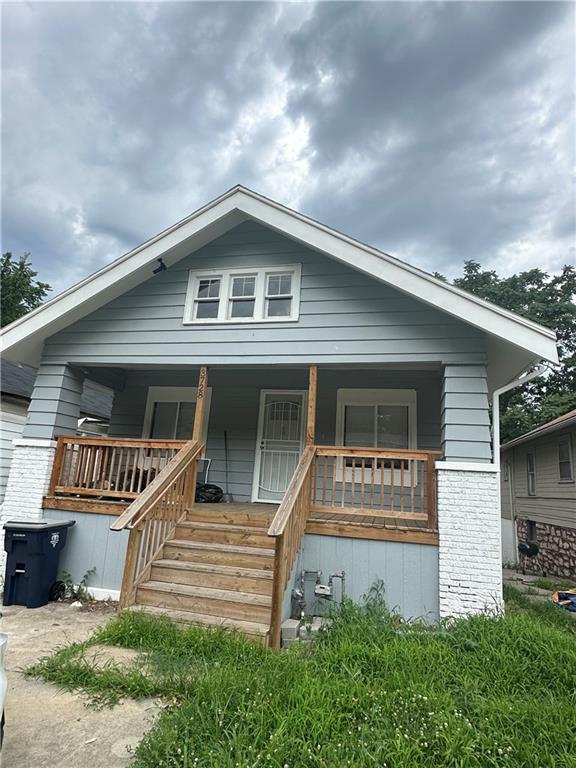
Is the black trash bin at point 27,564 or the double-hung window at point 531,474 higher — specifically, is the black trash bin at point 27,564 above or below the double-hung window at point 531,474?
below

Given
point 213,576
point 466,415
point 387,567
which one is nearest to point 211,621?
point 213,576

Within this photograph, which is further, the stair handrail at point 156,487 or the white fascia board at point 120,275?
the white fascia board at point 120,275

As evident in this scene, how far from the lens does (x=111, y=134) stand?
37.7 ft

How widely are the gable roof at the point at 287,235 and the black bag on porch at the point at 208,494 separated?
3447mm

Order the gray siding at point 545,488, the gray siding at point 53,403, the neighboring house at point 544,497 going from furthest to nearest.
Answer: the gray siding at point 545,488
the neighboring house at point 544,497
the gray siding at point 53,403

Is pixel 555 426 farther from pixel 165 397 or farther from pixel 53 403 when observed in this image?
pixel 53 403

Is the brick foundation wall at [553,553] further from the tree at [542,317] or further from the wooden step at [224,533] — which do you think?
the wooden step at [224,533]

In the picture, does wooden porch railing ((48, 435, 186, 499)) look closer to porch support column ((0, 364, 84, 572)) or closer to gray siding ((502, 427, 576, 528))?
porch support column ((0, 364, 84, 572))

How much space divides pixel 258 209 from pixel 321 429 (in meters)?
3.73

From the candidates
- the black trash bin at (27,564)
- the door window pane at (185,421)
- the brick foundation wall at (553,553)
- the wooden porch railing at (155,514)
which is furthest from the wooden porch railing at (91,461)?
the brick foundation wall at (553,553)

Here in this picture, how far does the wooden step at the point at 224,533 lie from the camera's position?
4.95 meters

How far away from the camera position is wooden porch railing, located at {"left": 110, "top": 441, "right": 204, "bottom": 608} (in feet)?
13.9

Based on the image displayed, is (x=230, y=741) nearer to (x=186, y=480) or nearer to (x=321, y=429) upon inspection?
(x=186, y=480)

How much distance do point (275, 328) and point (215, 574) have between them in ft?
10.6
